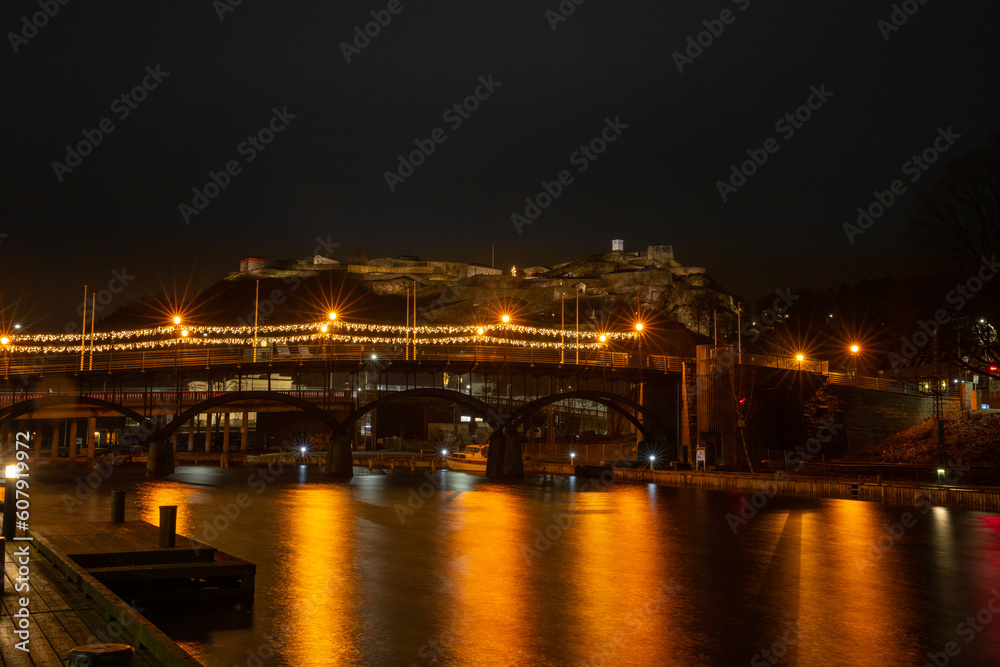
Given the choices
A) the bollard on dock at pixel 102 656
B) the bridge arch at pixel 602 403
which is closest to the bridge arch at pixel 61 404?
the bridge arch at pixel 602 403

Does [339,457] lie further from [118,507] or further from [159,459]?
[118,507]

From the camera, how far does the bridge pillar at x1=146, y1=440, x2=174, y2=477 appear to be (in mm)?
66812

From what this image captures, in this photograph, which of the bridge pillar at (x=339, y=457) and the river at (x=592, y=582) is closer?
the river at (x=592, y=582)

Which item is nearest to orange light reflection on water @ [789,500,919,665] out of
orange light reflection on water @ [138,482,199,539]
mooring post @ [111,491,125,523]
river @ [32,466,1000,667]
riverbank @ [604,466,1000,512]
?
river @ [32,466,1000,667]

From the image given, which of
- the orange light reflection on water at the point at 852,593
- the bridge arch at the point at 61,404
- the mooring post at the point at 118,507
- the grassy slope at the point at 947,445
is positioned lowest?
the orange light reflection on water at the point at 852,593

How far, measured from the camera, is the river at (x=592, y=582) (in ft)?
61.1

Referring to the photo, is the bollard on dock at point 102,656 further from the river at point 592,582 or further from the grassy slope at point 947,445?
the grassy slope at point 947,445

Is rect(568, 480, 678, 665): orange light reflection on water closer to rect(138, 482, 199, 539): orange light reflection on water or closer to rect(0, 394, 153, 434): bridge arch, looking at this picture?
rect(138, 482, 199, 539): orange light reflection on water

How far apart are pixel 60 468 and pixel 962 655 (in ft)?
259

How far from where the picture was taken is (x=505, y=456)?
6881cm

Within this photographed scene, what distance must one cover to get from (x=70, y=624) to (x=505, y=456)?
55.0 m

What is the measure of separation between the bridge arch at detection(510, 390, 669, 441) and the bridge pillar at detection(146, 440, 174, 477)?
26.0 meters

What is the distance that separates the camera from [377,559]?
30109 mm

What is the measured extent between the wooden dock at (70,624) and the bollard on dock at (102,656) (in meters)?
2.44
